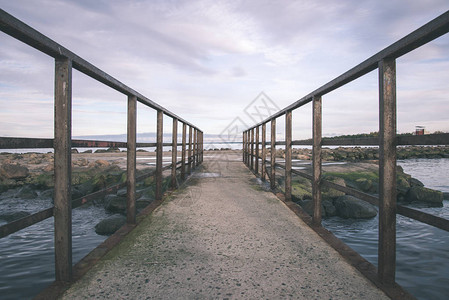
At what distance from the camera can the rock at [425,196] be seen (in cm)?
588

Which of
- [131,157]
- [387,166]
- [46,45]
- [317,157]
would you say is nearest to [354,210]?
[317,157]

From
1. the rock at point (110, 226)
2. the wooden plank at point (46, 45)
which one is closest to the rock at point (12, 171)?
the rock at point (110, 226)

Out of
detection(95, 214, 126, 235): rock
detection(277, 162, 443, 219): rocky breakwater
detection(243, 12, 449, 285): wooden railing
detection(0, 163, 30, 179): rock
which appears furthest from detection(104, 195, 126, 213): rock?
detection(0, 163, 30, 179): rock

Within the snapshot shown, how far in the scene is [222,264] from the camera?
1.92 metres

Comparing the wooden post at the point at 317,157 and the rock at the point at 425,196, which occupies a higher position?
the wooden post at the point at 317,157

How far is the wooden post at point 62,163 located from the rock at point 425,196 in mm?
6883

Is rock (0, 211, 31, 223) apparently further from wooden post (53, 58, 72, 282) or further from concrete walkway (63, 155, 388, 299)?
wooden post (53, 58, 72, 282)

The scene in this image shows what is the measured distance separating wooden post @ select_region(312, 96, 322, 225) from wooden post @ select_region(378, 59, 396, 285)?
1068 mm

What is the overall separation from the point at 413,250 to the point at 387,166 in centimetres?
250

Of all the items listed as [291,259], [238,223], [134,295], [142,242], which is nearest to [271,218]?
[238,223]

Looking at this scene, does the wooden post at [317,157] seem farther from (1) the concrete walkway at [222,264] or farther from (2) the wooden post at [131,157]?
(2) the wooden post at [131,157]

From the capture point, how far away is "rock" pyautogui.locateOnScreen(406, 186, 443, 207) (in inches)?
231

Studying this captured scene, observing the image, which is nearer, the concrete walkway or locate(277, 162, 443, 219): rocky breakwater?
the concrete walkway

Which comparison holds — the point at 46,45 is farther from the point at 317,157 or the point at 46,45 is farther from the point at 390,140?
the point at 317,157
